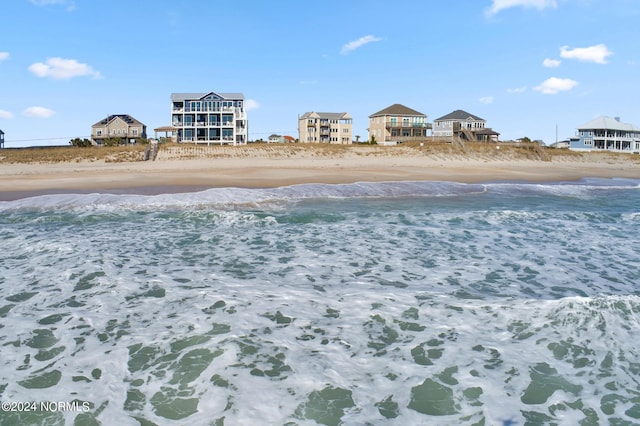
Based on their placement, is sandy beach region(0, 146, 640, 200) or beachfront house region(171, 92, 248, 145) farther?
beachfront house region(171, 92, 248, 145)

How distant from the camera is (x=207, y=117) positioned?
6900 centimetres

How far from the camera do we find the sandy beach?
72.6 ft

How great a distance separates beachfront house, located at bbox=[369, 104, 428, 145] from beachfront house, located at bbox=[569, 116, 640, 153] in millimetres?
31333

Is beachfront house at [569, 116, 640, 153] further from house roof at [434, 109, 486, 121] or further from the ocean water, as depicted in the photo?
the ocean water

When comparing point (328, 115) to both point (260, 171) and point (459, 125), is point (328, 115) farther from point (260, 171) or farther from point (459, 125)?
point (260, 171)

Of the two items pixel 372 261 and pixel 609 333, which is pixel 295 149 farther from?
pixel 609 333

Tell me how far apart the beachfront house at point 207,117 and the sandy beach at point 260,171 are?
2318 cm

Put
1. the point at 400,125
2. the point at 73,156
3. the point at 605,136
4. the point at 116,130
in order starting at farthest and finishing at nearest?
the point at 605,136
the point at 400,125
the point at 116,130
the point at 73,156

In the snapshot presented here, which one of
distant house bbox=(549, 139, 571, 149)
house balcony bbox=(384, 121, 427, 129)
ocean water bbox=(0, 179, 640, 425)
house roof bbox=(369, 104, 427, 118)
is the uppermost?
house roof bbox=(369, 104, 427, 118)

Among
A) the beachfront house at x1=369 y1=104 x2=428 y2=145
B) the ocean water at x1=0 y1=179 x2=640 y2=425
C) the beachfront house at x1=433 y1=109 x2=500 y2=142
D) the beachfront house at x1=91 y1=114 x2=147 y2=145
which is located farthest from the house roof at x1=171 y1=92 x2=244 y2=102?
the ocean water at x1=0 y1=179 x2=640 y2=425

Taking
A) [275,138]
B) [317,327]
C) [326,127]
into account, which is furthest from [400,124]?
[317,327]

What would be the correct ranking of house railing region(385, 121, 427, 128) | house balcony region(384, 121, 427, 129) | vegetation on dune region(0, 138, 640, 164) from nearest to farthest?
vegetation on dune region(0, 138, 640, 164), house balcony region(384, 121, 427, 129), house railing region(385, 121, 427, 128)

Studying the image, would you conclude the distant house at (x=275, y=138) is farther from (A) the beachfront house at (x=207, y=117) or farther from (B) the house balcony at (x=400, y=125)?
(B) the house balcony at (x=400, y=125)

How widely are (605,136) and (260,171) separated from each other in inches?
3344
